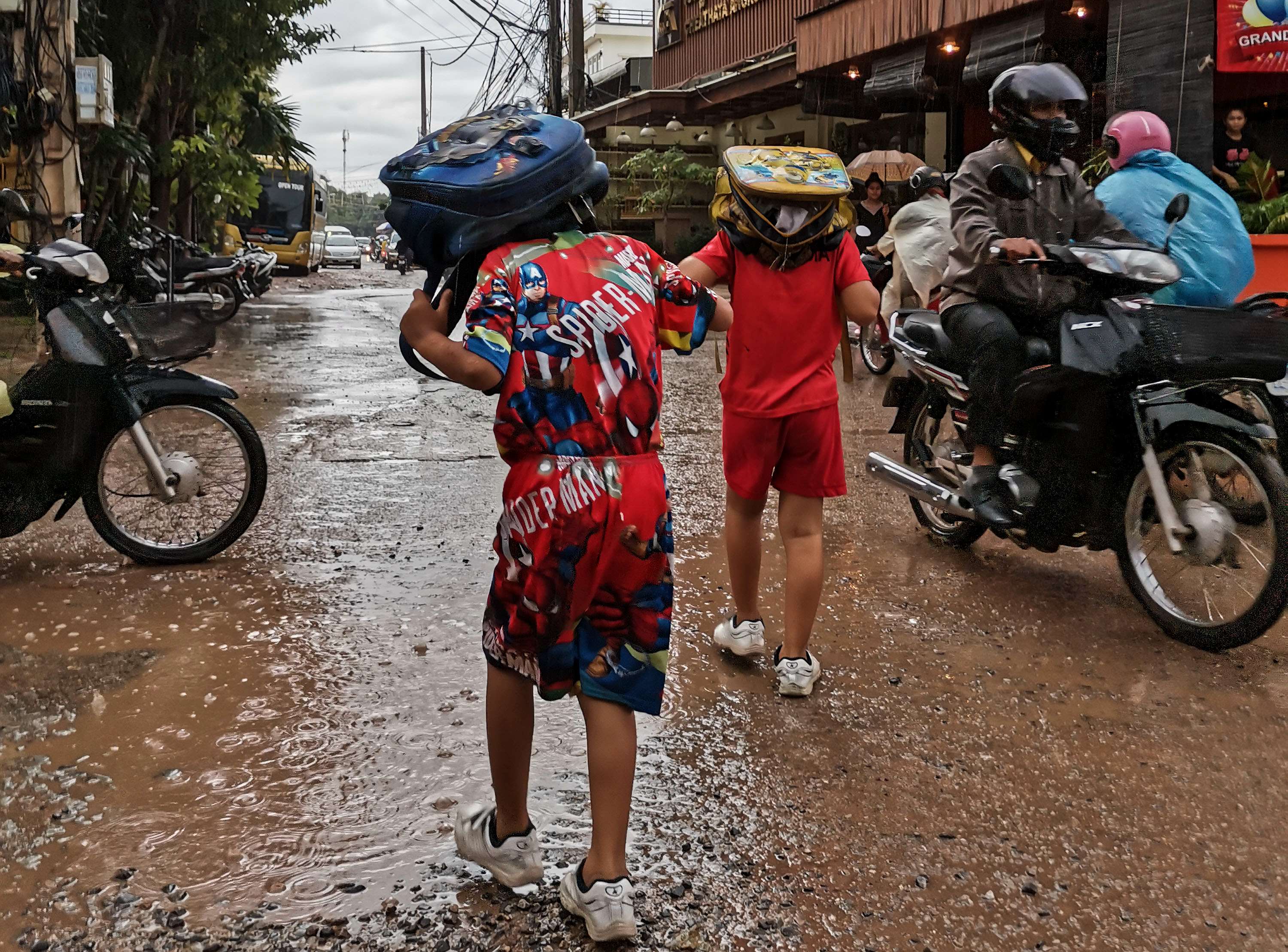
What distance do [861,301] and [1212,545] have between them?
57.0 inches

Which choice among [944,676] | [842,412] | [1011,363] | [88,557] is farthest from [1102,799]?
[842,412]

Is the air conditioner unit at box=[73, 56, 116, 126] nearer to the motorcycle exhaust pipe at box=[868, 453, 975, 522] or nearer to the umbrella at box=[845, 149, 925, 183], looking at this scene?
the umbrella at box=[845, 149, 925, 183]

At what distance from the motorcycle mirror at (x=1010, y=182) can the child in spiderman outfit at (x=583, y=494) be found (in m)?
2.03

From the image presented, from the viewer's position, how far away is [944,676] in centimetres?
388

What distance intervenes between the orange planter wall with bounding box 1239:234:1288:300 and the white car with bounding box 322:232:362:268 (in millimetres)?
42567

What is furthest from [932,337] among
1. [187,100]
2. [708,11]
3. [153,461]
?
[708,11]

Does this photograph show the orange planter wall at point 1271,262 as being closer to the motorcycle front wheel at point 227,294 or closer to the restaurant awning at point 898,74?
the restaurant awning at point 898,74

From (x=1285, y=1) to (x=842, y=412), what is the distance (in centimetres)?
406

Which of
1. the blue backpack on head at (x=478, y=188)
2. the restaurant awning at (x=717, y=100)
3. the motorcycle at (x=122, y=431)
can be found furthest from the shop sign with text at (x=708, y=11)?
the blue backpack on head at (x=478, y=188)

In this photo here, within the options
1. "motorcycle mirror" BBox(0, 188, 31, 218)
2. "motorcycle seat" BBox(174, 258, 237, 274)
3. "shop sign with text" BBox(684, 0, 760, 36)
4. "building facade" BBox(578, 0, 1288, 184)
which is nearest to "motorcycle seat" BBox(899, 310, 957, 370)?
"building facade" BBox(578, 0, 1288, 184)

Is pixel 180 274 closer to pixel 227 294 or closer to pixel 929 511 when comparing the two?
pixel 227 294

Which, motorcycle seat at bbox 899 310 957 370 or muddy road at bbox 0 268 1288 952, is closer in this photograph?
muddy road at bbox 0 268 1288 952

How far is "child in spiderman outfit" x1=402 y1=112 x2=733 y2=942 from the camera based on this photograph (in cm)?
233

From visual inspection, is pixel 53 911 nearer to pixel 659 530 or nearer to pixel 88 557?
pixel 659 530
